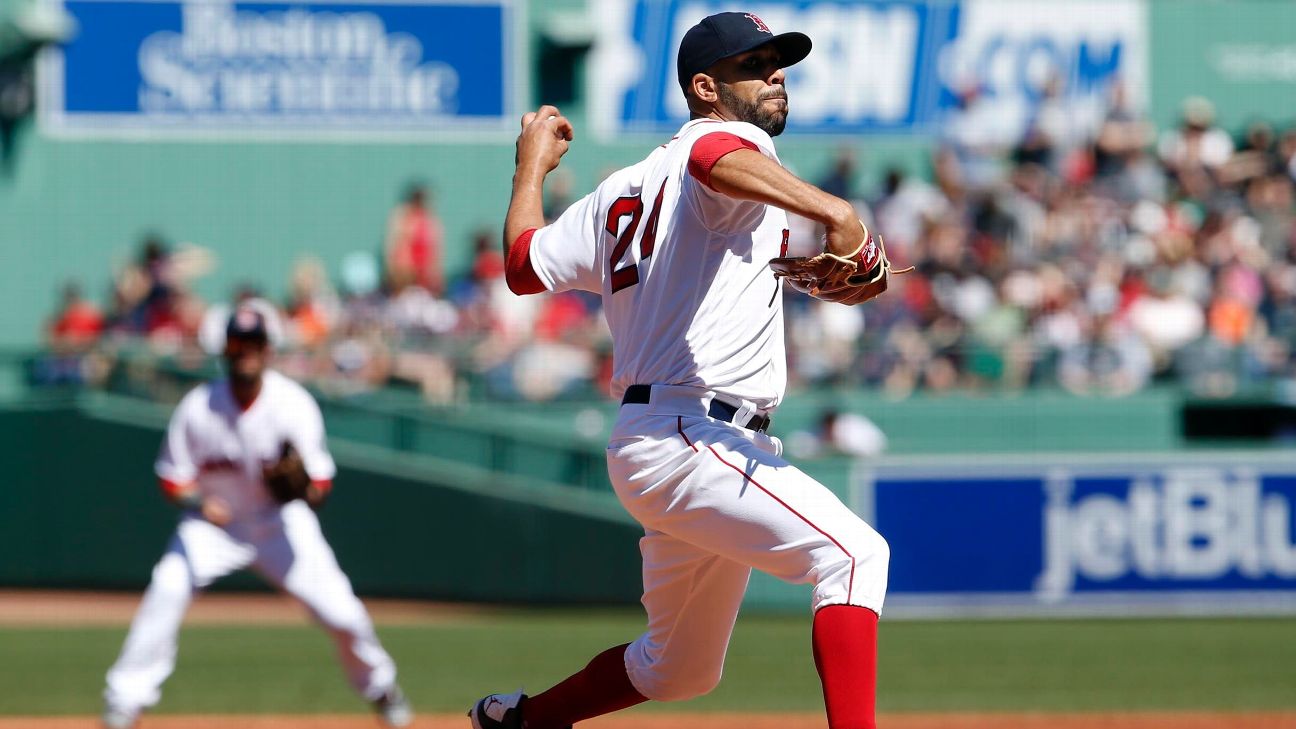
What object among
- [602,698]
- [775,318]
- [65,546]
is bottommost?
[65,546]

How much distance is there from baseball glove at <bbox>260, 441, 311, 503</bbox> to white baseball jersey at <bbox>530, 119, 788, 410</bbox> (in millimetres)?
3256

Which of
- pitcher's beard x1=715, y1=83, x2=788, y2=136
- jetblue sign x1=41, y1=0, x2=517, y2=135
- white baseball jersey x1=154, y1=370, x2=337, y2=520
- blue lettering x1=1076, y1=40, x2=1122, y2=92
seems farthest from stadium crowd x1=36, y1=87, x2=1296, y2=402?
pitcher's beard x1=715, y1=83, x2=788, y2=136

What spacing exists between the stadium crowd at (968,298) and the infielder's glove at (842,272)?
379 inches

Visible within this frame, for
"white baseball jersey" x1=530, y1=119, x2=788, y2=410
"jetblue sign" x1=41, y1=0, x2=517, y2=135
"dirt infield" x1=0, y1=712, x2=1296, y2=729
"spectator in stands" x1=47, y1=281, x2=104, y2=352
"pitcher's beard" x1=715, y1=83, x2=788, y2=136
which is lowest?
"dirt infield" x1=0, y1=712, x2=1296, y2=729

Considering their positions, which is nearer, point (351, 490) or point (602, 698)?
point (602, 698)

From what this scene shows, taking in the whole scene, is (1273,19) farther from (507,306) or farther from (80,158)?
(80,158)

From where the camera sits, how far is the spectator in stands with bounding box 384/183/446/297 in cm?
1594

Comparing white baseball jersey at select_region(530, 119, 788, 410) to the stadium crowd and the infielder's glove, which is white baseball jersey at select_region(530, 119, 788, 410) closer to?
the infielder's glove

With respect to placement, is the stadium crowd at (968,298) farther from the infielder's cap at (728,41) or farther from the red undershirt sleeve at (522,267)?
the infielder's cap at (728,41)

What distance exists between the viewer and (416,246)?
16.2 meters

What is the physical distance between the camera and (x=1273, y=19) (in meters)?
18.5

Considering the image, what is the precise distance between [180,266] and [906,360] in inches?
248

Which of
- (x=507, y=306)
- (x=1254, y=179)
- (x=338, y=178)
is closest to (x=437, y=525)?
(x=507, y=306)

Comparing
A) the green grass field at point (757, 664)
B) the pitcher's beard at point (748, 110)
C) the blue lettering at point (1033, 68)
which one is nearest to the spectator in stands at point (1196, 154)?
the blue lettering at point (1033, 68)
